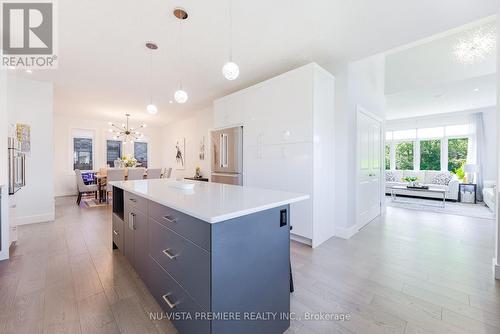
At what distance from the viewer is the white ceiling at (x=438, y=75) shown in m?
3.95

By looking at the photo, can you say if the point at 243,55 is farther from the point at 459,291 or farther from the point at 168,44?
the point at 459,291

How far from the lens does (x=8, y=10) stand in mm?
2096

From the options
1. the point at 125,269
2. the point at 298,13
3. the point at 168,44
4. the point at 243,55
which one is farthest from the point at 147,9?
the point at 125,269

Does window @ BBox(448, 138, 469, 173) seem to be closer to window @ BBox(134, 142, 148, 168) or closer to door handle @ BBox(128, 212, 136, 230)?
door handle @ BBox(128, 212, 136, 230)

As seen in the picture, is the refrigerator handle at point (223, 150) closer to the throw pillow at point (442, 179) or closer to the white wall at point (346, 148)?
the white wall at point (346, 148)

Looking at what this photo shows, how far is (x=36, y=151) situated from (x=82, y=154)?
3735mm

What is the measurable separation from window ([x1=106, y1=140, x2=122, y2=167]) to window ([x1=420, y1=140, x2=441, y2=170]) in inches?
444

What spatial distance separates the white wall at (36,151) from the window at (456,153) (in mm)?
11045

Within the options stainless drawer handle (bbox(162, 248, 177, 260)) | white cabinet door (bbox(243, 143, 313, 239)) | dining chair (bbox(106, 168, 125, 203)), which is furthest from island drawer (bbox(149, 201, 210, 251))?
dining chair (bbox(106, 168, 125, 203))

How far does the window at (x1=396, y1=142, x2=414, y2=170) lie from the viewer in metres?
7.90

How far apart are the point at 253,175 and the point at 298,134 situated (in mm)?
1089

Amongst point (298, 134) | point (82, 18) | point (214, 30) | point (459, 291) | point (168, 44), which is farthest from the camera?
point (298, 134)

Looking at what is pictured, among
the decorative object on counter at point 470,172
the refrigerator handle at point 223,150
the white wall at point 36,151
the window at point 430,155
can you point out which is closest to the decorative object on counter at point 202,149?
the refrigerator handle at point 223,150

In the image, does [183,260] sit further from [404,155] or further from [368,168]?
[404,155]
